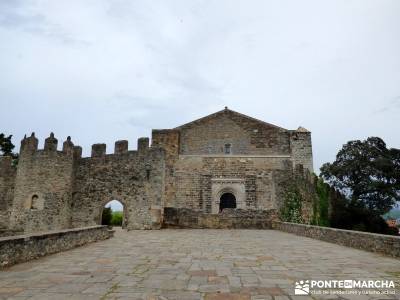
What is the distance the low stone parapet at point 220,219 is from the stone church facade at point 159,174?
638 millimetres

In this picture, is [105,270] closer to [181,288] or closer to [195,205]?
[181,288]

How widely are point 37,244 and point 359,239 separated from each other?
780 cm

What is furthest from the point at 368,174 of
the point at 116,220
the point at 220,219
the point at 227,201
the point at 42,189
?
the point at 42,189

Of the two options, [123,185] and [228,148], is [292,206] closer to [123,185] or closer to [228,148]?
[228,148]

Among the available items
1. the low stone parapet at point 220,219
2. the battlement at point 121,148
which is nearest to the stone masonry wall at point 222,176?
the low stone parapet at point 220,219

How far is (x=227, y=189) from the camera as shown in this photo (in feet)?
63.7

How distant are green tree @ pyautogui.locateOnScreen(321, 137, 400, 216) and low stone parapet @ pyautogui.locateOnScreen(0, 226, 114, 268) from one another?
2543 centimetres

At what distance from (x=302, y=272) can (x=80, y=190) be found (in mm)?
15124

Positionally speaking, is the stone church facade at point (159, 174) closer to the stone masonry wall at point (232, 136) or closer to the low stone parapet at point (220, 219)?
the stone masonry wall at point (232, 136)

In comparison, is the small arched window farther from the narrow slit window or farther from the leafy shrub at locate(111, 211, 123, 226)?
the leafy shrub at locate(111, 211, 123, 226)

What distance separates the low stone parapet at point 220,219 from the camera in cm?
1636

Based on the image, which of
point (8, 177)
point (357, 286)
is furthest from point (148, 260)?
point (8, 177)

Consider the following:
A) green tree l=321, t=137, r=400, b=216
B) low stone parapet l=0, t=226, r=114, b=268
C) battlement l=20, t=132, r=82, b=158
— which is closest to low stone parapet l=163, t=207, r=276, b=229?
battlement l=20, t=132, r=82, b=158

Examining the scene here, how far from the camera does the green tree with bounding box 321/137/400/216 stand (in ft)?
92.0
